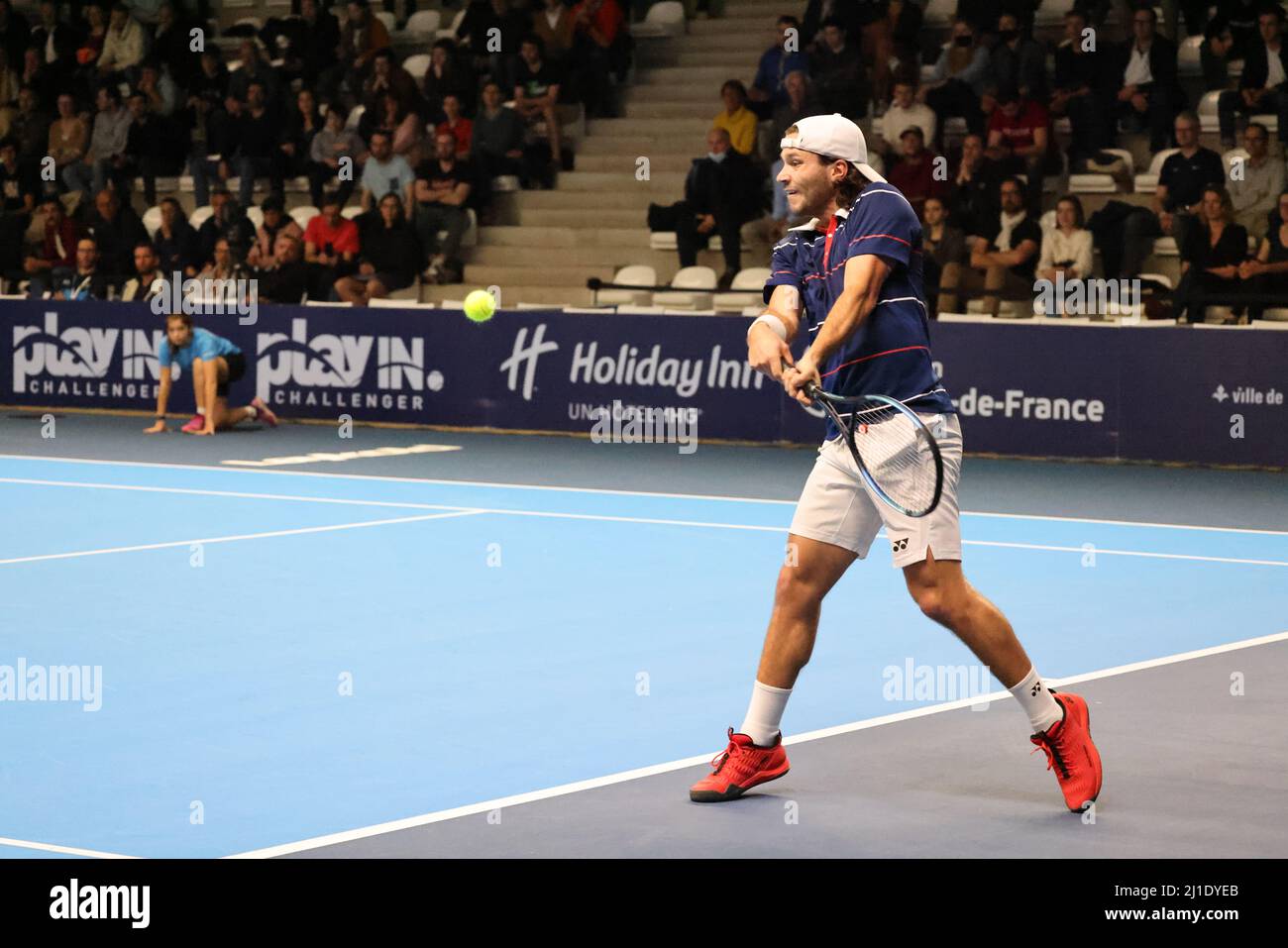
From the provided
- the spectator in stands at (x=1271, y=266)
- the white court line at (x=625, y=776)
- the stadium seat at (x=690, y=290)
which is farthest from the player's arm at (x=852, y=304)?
the stadium seat at (x=690, y=290)

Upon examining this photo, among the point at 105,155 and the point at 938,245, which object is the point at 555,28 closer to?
the point at 105,155

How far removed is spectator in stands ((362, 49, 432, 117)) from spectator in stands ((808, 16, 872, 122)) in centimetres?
505

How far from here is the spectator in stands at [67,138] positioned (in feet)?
85.6

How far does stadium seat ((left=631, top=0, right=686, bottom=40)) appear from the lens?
24.6 meters

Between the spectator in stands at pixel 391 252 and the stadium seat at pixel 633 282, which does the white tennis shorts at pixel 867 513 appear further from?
the spectator in stands at pixel 391 252

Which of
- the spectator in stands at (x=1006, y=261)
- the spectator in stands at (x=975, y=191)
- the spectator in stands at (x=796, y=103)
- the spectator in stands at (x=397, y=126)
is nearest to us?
the spectator in stands at (x=1006, y=261)

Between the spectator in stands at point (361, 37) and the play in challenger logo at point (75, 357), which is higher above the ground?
the spectator in stands at point (361, 37)

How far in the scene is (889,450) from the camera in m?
6.51

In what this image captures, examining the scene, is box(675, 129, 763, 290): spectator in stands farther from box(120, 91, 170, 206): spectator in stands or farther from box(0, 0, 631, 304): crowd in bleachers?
box(120, 91, 170, 206): spectator in stands

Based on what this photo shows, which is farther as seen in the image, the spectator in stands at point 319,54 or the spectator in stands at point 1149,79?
the spectator in stands at point 319,54

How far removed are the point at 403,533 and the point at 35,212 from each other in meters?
14.6

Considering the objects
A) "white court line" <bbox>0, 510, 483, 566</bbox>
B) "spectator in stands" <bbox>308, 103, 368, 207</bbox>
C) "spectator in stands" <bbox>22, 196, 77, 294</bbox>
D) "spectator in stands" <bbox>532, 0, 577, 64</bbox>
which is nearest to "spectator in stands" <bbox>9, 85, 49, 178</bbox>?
"spectator in stands" <bbox>22, 196, 77, 294</bbox>

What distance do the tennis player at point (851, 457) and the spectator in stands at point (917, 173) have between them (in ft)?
42.5

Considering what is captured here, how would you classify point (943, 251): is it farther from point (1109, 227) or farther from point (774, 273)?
point (774, 273)
